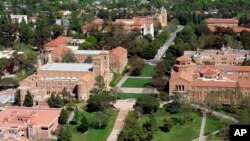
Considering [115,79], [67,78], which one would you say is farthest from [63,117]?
[115,79]

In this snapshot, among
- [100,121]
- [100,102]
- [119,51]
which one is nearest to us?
[100,121]

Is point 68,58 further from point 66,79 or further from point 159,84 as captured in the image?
point 159,84

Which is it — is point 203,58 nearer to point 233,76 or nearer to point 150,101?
point 233,76

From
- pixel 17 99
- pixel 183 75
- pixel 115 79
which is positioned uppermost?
pixel 183 75

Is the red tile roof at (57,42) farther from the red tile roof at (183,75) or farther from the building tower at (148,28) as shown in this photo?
the red tile roof at (183,75)

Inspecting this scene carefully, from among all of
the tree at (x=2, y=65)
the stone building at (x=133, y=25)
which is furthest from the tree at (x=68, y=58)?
the stone building at (x=133, y=25)

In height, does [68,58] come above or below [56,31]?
below

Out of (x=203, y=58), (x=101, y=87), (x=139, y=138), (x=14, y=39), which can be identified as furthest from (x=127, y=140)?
(x=14, y=39)
